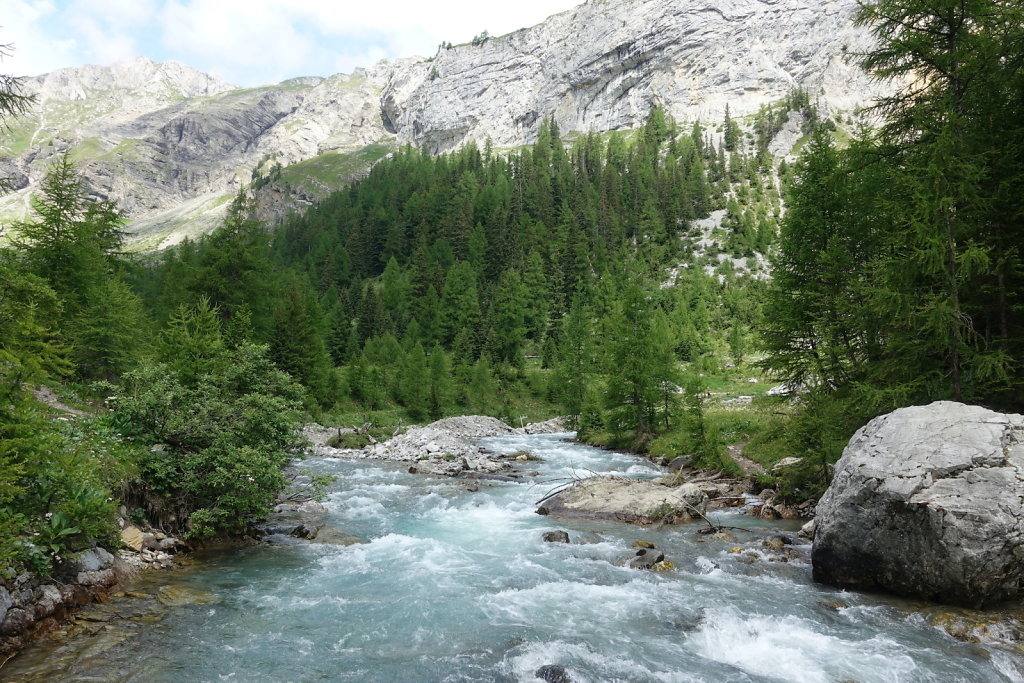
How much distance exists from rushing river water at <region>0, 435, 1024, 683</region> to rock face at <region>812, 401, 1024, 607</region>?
75cm

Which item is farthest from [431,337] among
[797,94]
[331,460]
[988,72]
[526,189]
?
[797,94]

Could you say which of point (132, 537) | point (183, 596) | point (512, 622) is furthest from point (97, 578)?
point (512, 622)

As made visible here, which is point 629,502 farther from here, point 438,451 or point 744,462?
point 438,451

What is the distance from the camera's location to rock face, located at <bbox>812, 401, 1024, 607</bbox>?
10055mm

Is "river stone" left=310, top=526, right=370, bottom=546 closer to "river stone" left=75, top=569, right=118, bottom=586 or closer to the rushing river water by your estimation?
the rushing river water

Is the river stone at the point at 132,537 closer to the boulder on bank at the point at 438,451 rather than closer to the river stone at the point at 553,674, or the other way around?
the river stone at the point at 553,674

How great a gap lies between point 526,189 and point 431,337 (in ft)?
180

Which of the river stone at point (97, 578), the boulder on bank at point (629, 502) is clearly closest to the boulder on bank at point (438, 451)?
the boulder on bank at point (629, 502)

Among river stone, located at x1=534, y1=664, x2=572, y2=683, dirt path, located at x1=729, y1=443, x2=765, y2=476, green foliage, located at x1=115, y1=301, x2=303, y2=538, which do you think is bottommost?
dirt path, located at x1=729, y1=443, x2=765, y2=476

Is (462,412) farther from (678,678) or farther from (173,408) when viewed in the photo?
(678,678)

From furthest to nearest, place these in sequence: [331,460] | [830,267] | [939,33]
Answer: [331,460] < [830,267] < [939,33]

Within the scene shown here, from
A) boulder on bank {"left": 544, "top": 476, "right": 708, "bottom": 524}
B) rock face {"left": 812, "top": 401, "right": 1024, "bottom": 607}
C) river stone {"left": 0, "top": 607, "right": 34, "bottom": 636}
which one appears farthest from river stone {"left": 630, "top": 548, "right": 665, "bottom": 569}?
river stone {"left": 0, "top": 607, "right": 34, "bottom": 636}

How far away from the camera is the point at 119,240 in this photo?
43.5 meters

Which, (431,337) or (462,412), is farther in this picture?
(431,337)
